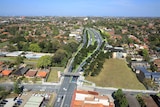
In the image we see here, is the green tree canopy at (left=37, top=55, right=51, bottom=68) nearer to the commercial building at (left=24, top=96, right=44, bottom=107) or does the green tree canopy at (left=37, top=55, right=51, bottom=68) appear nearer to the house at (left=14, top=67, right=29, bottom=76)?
the house at (left=14, top=67, right=29, bottom=76)

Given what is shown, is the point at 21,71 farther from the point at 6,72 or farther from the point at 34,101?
the point at 34,101

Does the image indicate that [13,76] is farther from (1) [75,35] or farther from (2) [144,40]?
(2) [144,40]

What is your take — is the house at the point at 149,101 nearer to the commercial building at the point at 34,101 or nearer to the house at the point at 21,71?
the commercial building at the point at 34,101

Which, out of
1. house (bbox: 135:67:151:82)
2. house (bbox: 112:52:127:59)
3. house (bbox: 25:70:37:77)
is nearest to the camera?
house (bbox: 135:67:151:82)

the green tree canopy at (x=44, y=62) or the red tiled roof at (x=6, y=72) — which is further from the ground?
the green tree canopy at (x=44, y=62)

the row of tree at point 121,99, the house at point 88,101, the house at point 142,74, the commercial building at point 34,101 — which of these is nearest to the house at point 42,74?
the commercial building at point 34,101

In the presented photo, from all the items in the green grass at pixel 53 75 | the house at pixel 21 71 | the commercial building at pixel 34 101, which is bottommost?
the green grass at pixel 53 75

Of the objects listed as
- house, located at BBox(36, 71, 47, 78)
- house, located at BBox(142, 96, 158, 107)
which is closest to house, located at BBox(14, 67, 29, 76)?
house, located at BBox(36, 71, 47, 78)

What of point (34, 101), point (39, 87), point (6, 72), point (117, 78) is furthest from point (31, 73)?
point (117, 78)
